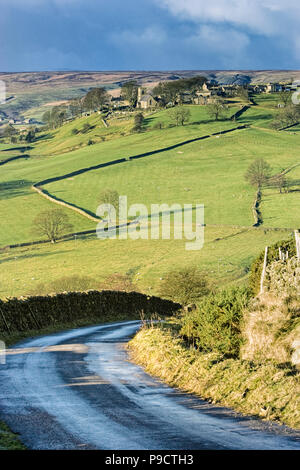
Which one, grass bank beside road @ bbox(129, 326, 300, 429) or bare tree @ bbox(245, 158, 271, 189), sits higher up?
bare tree @ bbox(245, 158, 271, 189)

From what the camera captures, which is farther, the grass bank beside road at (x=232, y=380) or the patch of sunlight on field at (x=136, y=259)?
the patch of sunlight on field at (x=136, y=259)

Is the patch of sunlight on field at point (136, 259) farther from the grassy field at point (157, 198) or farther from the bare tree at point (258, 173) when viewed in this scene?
the bare tree at point (258, 173)

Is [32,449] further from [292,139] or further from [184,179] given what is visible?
[292,139]

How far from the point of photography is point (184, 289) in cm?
6738

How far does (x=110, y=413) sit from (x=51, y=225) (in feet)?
345

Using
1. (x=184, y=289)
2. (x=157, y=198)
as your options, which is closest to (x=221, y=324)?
(x=184, y=289)

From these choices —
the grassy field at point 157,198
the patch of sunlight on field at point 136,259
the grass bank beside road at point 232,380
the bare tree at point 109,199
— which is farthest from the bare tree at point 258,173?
the grass bank beside road at point 232,380

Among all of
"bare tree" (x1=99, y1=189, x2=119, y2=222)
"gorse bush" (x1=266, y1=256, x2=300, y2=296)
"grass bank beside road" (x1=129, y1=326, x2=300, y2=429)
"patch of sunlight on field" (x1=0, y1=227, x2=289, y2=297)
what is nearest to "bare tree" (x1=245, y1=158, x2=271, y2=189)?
"bare tree" (x1=99, y1=189, x2=119, y2=222)

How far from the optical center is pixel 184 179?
15338 cm

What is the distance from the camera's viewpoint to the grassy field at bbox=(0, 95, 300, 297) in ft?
314

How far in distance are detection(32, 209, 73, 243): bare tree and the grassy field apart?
2.51 metres

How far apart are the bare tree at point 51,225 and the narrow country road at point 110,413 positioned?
95823 mm

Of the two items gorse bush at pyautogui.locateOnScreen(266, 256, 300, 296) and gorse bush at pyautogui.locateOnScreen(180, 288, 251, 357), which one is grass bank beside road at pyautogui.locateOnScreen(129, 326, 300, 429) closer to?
gorse bush at pyautogui.locateOnScreen(180, 288, 251, 357)

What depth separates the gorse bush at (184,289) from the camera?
67188mm
